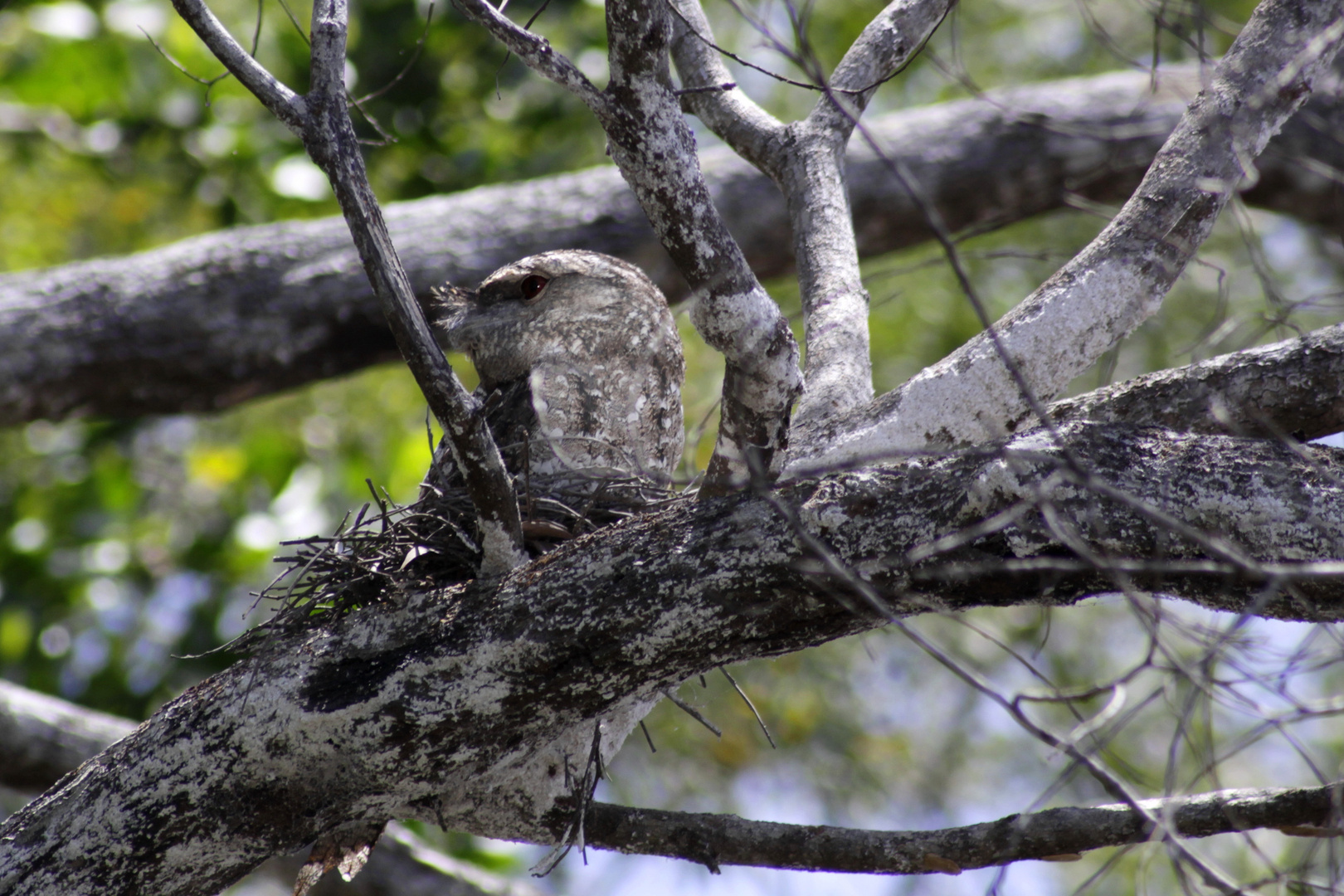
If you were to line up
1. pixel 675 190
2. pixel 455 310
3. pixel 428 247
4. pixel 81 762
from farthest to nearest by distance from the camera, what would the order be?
pixel 428 247 → pixel 81 762 → pixel 455 310 → pixel 675 190

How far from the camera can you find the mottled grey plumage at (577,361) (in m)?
3.12

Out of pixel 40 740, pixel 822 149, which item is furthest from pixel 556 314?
pixel 40 740

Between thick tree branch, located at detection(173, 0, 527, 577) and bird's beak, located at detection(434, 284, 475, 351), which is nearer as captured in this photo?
thick tree branch, located at detection(173, 0, 527, 577)

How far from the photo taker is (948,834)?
2260mm

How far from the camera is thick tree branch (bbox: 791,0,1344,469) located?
2449 mm

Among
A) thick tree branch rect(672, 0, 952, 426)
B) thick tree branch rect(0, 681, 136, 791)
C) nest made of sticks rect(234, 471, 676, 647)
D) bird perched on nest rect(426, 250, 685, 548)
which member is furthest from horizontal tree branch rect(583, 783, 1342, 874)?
thick tree branch rect(0, 681, 136, 791)

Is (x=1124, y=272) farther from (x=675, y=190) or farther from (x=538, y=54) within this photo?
(x=538, y=54)

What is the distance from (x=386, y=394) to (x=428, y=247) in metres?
1.82

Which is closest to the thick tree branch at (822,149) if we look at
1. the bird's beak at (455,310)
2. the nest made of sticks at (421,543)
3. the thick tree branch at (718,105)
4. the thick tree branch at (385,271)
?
the thick tree branch at (718,105)

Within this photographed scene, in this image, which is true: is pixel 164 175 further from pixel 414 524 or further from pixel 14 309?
pixel 414 524

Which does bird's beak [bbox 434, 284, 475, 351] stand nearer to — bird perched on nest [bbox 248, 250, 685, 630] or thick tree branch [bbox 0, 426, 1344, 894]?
bird perched on nest [bbox 248, 250, 685, 630]

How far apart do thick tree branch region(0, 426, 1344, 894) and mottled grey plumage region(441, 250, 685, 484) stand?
1.01m

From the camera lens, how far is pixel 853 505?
197 centimetres

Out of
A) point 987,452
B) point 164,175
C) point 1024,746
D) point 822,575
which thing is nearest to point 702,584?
point 822,575
